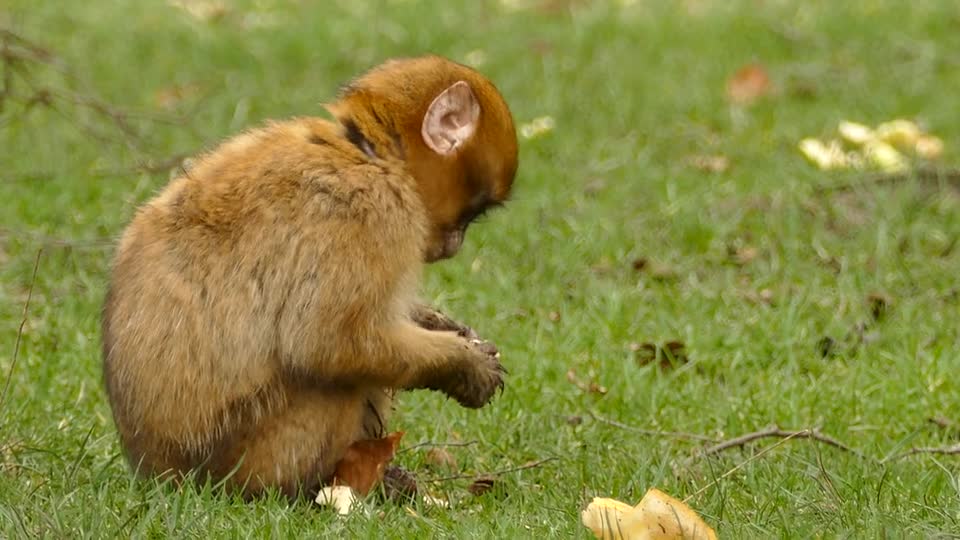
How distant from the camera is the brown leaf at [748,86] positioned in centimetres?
956

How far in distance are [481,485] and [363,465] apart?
0.41 meters

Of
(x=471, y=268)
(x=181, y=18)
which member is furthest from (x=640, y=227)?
(x=181, y=18)

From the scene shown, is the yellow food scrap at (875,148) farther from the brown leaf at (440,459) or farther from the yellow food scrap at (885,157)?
the brown leaf at (440,459)

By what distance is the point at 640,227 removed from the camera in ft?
25.0

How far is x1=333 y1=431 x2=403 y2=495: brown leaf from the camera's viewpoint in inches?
177

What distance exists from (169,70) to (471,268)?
3711 mm

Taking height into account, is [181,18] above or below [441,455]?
below

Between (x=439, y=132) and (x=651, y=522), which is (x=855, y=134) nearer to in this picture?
(x=439, y=132)

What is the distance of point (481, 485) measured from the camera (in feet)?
15.7

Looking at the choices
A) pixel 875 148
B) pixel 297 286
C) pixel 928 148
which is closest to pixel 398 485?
pixel 297 286

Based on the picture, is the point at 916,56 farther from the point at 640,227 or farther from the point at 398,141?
the point at 398,141

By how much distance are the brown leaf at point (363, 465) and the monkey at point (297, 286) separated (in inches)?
1.3

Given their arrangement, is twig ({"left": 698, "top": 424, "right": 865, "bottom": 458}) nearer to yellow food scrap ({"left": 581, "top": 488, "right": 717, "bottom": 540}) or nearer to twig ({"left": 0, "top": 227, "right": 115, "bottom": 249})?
yellow food scrap ({"left": 581, "top": 488, "right": 717, "bottom": 540})

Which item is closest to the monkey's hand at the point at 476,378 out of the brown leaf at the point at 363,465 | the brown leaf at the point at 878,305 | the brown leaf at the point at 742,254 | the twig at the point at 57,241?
the brown leaf at the point at 363,465
